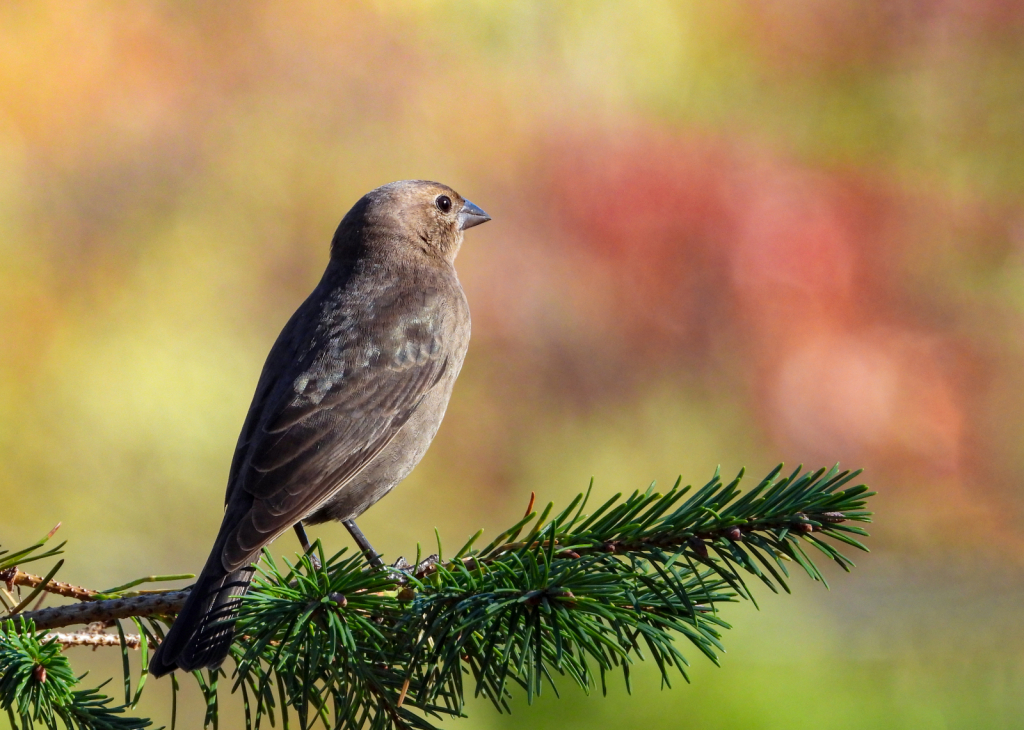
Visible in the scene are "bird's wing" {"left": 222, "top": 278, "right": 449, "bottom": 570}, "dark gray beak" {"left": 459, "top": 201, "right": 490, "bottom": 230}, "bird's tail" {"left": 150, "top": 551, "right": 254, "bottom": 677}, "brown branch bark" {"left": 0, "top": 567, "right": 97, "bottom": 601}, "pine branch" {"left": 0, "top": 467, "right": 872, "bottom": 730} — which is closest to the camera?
"pine branch" {"left": 0, "top": 467, "right": 872, "bottom": 730}

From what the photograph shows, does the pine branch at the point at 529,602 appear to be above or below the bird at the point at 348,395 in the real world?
below

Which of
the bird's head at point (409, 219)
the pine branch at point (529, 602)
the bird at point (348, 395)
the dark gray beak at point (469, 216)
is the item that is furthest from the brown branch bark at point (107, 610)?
the dark gray beak at point (469, 216)

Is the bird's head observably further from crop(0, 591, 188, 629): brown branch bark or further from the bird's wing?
crop(0, 591, 188, 629): brown branch bark

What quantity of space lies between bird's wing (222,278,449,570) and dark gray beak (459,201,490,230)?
65 cm

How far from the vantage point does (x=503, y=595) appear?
71.1 inches

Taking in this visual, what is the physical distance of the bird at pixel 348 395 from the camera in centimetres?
235

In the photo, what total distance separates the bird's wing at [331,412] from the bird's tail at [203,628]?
99 mm

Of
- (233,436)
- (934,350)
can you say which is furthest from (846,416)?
(233,436)

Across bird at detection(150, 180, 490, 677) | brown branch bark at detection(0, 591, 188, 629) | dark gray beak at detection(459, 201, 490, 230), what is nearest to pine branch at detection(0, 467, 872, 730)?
brown branch bark at detection(0, 591, 188, 629)

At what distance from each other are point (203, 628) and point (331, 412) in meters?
1.02

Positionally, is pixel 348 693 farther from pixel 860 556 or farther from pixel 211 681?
pixel 860 556

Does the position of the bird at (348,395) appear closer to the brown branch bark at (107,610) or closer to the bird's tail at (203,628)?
the bird's tail at (203,628)

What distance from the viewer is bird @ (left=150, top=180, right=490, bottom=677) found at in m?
2.35

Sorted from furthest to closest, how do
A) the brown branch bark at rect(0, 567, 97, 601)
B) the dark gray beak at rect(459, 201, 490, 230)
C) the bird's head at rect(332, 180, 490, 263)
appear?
the dark gray beak at rect(459, 201, 490, 230) < the bird's head at rect(332, 180, 490, 263) < the brown branch bark at rect(0, 567, 97, 601)
